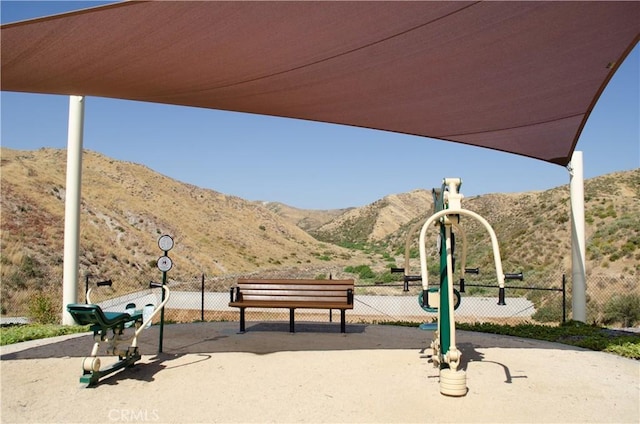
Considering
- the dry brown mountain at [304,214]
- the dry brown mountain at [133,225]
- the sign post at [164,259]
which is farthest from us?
the dry brown mountain at [304,214]

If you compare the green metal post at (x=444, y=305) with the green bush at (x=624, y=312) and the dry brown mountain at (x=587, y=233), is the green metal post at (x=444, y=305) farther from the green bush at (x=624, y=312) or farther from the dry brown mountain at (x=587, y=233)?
the dry brown mountain at (x=587, y=233)

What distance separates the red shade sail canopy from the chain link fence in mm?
2922

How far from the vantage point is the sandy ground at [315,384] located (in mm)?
3996

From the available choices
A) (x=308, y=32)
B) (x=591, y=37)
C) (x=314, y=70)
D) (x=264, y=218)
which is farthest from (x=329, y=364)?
(x=264, y=218)

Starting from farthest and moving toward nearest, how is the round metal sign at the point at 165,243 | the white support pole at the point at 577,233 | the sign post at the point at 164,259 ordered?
the white support pole at the point at 577,233 → the round metal sign at the point at 165,243 → the sign post at the point at 164,259

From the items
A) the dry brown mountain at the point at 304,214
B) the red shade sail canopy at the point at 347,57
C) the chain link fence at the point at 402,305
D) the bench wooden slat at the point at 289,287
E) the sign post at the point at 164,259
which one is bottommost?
the chain link fence at the point at 402,305

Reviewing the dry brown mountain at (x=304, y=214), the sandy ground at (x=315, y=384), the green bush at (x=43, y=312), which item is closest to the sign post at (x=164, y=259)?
the sandy ground at (x=315, y=384)

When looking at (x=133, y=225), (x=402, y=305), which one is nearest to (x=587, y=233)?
(x=402, y=305)

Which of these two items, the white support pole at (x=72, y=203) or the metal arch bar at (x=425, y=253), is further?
the white support pole at (x=72, y=203)

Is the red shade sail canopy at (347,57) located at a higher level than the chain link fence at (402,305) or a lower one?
higher

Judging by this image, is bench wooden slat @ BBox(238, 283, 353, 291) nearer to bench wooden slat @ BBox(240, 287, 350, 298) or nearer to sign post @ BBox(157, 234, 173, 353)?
bench wooden slat @ BBox(240, 287, 350, 298)

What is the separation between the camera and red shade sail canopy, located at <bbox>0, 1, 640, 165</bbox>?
3785 mm

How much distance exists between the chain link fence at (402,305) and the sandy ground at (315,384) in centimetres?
194

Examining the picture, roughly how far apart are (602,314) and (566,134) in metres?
7.19
